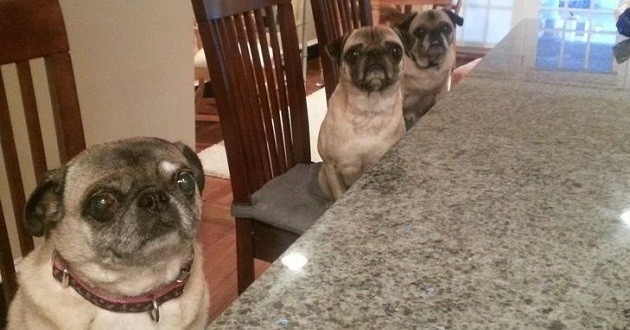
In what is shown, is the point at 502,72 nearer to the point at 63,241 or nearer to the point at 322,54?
the point at 322,54

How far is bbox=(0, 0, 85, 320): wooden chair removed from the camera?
3.57ft

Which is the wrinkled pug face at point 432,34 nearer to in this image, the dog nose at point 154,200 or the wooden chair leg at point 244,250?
the wooden chair leg at point 244,250

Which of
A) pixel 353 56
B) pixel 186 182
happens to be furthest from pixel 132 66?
pixel 186 182

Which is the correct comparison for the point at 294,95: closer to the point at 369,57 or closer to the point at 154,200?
the point at 369,57

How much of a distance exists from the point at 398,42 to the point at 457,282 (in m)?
1.36

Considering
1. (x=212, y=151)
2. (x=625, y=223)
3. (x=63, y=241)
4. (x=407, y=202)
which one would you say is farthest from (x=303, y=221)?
(x=212, y=151)

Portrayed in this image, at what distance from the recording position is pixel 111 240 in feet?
3.32

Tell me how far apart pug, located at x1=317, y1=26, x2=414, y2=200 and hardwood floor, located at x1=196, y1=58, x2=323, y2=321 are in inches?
17.2

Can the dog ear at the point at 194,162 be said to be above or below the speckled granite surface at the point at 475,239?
below

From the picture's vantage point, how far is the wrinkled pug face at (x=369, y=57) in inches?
68.4

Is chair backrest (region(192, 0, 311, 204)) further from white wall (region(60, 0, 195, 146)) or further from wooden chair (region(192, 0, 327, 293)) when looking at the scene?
white wall (region(60, 0, 195, 146))

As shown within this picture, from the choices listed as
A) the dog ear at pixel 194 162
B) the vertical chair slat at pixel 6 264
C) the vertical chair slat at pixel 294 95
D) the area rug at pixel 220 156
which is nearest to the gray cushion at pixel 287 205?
the vertical chair slat at pixel 294 95

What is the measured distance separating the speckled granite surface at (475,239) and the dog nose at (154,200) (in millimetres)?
348

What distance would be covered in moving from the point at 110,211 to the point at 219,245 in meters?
1.38
